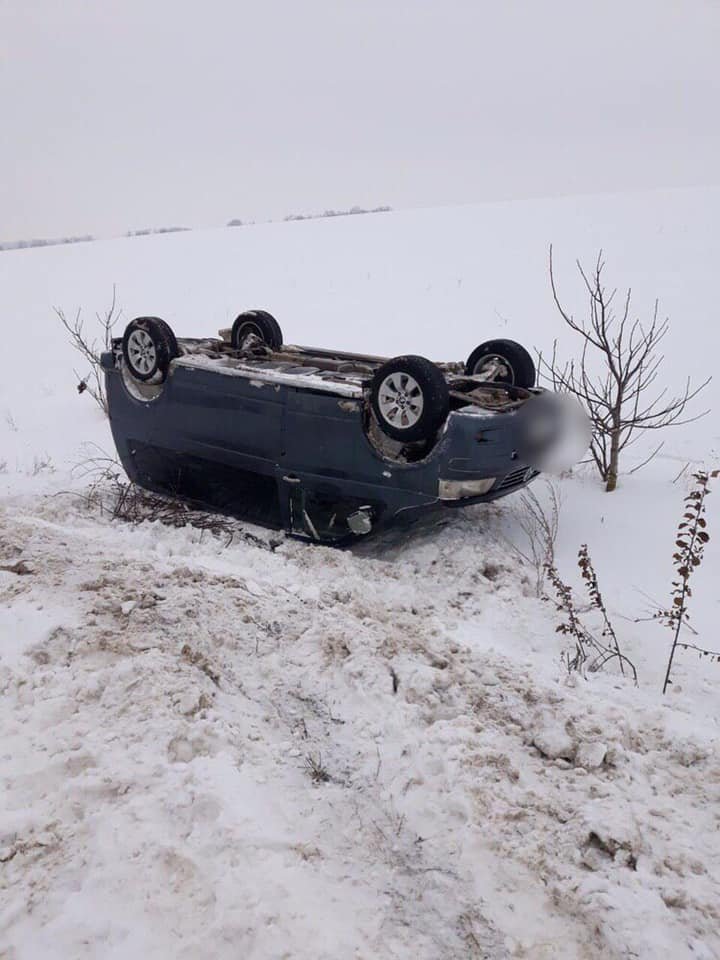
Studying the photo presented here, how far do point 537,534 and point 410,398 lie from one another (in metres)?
1.47

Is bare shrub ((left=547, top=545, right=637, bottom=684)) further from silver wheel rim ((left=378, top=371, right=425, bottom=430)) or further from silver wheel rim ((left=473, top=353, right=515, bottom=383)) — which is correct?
silver wheel rim ((left=473, top=353, right=515, bottom=383))

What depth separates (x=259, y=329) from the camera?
6.76 metres

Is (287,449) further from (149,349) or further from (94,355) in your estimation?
(94,355)

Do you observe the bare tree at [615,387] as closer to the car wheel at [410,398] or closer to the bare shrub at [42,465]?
the car wheel at [410,398]

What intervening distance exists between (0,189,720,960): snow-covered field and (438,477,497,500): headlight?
407mm

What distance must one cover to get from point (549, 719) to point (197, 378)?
132 inches

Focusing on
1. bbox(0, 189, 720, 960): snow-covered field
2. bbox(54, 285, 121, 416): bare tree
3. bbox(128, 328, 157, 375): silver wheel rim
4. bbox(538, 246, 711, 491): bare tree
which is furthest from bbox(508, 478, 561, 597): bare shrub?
bbox(54, 285, 121, 416): bare tree

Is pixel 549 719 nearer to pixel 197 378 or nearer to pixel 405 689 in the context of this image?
pixel 405 689

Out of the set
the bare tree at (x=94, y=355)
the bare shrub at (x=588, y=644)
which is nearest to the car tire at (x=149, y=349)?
the bare tree at (x=94, y=355)

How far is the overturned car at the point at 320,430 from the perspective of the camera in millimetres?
Answer: 4363

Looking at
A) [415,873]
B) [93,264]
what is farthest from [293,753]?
[93,264]

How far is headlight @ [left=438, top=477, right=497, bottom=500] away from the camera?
4.40 meters

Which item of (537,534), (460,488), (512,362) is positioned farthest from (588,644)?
(512,362)

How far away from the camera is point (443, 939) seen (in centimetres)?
211
